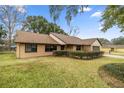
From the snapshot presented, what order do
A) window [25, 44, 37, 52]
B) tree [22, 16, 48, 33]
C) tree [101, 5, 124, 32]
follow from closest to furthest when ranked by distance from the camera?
tree [101, 5, 124, 32]
window [25, 44, 37, 52]
tree [22, 16, 48, 33]

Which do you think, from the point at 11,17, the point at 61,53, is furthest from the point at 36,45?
the point at 11,17

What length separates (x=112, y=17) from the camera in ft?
28.4

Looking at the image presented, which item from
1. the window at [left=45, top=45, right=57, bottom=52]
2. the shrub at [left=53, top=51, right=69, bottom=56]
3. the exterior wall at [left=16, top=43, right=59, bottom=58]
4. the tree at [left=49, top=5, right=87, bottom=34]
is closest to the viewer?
the tree at [left=49, top=5, right=87, bottom=34]

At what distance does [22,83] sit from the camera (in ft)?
21.1

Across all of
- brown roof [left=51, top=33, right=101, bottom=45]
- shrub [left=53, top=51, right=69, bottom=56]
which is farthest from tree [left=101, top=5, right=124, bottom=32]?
brown roof [left=51, top=33, right=101, bottom=45]

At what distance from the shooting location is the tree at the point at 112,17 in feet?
23.9

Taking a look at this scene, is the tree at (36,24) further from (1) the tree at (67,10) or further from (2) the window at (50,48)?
(1) the tree at (67,10)

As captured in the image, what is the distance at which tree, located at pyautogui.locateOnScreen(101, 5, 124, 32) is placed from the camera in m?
7.29

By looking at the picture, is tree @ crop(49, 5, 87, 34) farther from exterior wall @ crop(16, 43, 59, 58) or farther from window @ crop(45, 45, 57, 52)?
window @ crop(45, 45, 57, 52)

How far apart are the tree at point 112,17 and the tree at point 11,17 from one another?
18.1 metres

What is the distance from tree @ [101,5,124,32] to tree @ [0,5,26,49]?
59.3ft

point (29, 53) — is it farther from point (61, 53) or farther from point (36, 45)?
point (61, 53)

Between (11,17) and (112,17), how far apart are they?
21.0m
